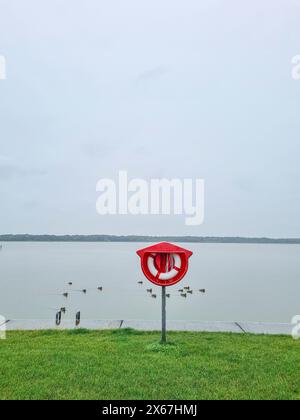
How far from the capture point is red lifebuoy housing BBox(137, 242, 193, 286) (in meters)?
5.28

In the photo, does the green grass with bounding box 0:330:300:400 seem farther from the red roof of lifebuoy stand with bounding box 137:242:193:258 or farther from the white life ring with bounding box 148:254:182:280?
the red roof of lifebuoy stand with bounding box 137:242:193:258

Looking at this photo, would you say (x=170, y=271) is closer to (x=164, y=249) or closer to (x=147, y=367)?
(x=164, y=249)

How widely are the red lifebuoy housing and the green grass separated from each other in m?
0.78

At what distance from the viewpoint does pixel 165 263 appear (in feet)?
17.4

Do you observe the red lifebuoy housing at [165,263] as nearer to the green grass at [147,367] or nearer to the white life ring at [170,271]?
the white life ring at [170,271]

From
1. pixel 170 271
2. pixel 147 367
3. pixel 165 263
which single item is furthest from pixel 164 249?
pixel 147 367

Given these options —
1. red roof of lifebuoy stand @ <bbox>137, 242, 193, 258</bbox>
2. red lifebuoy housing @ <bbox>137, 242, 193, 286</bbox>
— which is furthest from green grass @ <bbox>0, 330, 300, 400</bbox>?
red roof of lifebuoy stand @ <bbox>137, 242, 193, 258</bbox>

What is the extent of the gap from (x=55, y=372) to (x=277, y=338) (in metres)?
3.02

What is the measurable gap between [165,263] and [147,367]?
142cm

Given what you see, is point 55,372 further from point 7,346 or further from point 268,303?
point 268,303
